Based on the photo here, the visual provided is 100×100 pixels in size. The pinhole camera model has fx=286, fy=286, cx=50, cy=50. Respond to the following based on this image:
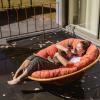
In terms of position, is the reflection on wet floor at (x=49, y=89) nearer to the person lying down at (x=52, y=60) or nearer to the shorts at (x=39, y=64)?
the person lying down at (x=52, y=60)

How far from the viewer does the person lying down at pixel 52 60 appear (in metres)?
5.68

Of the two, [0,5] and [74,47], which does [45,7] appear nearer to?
[0,5]

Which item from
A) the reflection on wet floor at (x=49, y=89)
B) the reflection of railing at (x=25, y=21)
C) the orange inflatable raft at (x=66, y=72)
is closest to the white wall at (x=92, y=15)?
the reflection of railing at (x=25, y=21)

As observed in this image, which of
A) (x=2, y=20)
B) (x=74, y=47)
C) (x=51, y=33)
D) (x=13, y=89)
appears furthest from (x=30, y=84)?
(x=2, y=20)

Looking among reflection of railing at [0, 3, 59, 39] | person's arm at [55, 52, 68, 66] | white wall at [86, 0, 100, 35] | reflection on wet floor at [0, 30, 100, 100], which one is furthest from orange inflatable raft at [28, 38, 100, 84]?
reflection of railing at [0, 3, 59, 39]

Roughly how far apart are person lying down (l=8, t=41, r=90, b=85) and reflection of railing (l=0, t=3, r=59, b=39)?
2.95 meters

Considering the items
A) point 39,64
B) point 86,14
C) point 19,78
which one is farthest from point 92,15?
point 19,78

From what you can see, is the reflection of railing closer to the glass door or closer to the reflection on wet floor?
the glass door

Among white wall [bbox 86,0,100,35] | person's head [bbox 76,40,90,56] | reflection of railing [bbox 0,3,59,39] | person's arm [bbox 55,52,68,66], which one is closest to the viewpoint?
person's arm [bbox 55,52,68,66]

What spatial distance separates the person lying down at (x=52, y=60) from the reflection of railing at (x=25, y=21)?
2.95m

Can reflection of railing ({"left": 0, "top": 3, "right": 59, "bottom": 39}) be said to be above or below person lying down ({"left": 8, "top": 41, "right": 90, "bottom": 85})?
above

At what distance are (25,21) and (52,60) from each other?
4242mm

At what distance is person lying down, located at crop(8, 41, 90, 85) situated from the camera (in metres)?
5.68

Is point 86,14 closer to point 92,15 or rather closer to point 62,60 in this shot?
point 92,15
